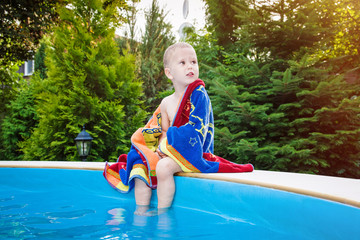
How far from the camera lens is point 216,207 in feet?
7.10

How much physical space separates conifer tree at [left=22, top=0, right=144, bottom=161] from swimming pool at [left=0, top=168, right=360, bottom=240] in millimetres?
2256

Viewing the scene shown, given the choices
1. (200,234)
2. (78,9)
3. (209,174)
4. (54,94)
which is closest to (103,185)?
(209,174)

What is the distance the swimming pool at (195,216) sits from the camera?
1.45 m

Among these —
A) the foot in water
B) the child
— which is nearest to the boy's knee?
the child

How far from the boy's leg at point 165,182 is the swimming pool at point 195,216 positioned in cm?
8

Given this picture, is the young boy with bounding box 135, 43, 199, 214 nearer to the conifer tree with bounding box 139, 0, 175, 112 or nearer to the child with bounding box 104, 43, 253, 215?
the child with bounding box 104, 43, 253, 215

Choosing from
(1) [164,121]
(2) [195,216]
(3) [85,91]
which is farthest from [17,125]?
(2) [195,216]

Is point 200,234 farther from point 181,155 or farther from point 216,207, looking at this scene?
point 181,155

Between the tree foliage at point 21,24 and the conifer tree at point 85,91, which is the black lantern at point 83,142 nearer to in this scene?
the conifer tree at point 85,91

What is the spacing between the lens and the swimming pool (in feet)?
4.75

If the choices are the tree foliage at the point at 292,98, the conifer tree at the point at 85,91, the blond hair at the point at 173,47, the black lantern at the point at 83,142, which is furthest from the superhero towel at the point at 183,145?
the conifer tree at the point at 85,91

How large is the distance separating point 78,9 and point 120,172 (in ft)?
12.7

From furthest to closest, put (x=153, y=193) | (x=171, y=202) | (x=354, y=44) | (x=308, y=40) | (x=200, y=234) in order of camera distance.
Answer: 1. (x=354, y=44)
2. (x=308, y=40)
3. (x=153, y=193)
4. (x=171, y=202)
5. (x=200, y=234)

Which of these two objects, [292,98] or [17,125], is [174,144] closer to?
[292,98]
